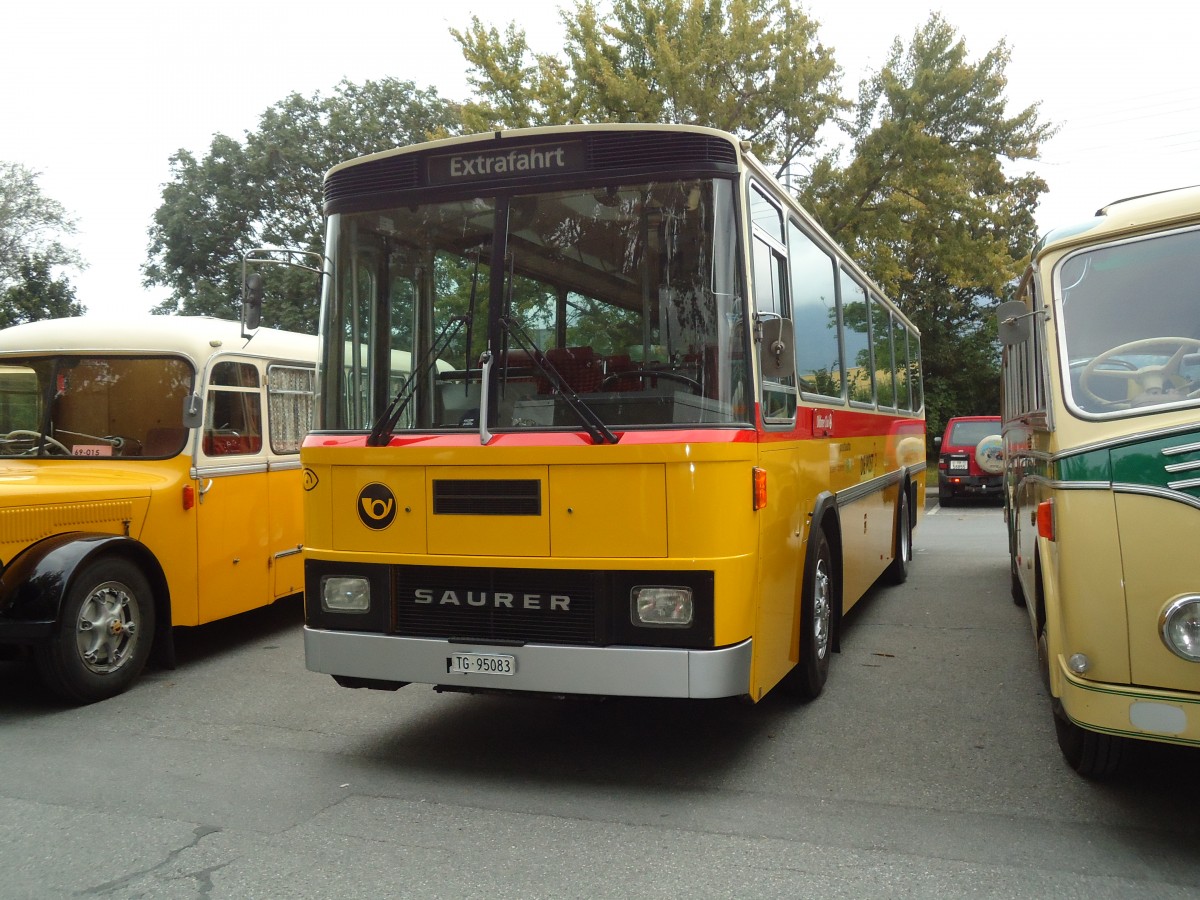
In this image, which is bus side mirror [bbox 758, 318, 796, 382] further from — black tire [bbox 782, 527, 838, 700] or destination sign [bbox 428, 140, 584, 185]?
black tire [bbox 782, 527, 838, 700]

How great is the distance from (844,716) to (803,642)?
0.49 metres

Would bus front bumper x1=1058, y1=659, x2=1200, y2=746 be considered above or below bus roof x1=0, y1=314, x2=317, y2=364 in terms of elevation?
below

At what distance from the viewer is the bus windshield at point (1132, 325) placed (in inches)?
164

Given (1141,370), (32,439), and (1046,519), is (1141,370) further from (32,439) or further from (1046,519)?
(32,439)

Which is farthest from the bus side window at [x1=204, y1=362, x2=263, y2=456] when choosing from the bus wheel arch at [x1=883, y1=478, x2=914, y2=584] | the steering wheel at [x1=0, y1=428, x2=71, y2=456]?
the bus wheel arch at [x1=883, y1=478, x2=914, y2=584]

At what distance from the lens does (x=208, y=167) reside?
3709 cm

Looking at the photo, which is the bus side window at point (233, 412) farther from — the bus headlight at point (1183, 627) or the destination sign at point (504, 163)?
the bus headlight at point (1183, 627)

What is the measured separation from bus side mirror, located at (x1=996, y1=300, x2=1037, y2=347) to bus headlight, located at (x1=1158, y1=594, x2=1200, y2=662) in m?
1.58

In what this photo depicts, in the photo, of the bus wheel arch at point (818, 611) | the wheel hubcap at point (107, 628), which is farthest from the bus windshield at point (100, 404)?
the bus wheel arch at point (818, 611)

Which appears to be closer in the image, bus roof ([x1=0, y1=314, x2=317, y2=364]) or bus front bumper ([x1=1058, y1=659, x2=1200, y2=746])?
bus front bumper ([x1=1058, y1=659, x2=1200, y2=746])

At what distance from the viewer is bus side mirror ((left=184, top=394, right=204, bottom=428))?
24.1 feet

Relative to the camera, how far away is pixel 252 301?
239 inches

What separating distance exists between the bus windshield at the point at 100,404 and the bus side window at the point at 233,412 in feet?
0.71

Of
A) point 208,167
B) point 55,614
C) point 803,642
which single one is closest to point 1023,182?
point 803,642
